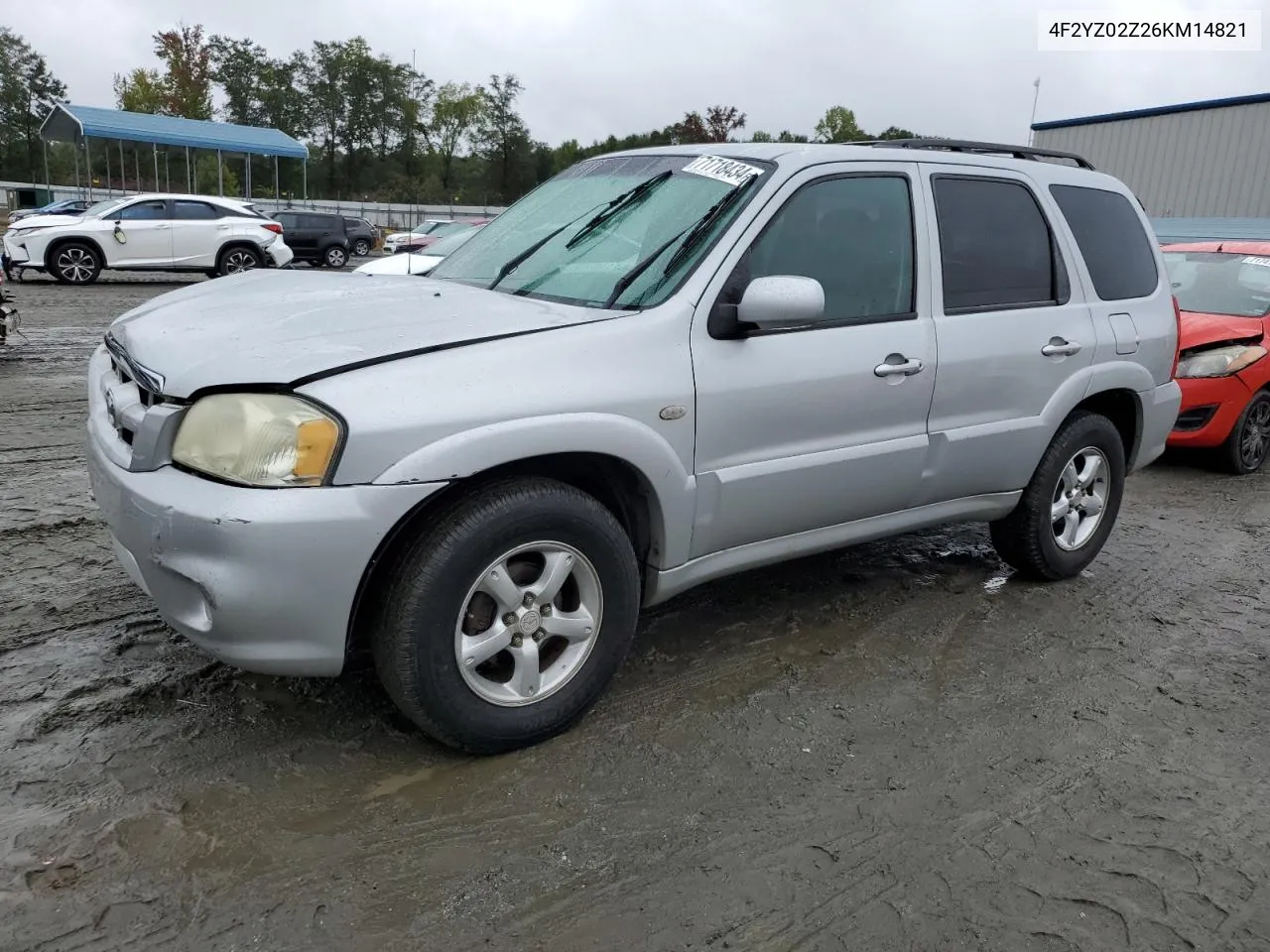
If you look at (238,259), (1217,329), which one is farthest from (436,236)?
(1217,329)

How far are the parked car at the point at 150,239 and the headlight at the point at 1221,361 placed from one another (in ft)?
46.0

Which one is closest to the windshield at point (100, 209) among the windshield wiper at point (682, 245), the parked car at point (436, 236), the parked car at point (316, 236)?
the parked car at point (436, 236)

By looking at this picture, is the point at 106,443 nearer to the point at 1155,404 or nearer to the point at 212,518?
the point at 212,518

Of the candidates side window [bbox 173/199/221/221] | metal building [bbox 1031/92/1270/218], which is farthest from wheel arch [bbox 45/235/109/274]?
metal building [bbox 1031/92/1270/218]

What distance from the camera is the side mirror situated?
3059 millimetres

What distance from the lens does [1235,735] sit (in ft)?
11.1

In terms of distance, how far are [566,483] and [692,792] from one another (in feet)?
3.11

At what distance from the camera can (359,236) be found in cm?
2566

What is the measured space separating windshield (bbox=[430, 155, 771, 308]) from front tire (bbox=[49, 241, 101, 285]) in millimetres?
15367

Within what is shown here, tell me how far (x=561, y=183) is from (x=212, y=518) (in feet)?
7.30

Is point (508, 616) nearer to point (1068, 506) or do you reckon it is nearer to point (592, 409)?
point (592, 409)

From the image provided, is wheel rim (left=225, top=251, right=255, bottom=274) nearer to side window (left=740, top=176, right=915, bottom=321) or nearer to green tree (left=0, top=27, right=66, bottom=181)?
side window (left=740, top=176, right=915, bottom=321)

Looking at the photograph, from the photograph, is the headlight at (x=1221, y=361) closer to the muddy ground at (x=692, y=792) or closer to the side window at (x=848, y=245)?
the muddy ground at (x=692, y=792)

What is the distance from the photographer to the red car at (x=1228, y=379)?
7.17 m
